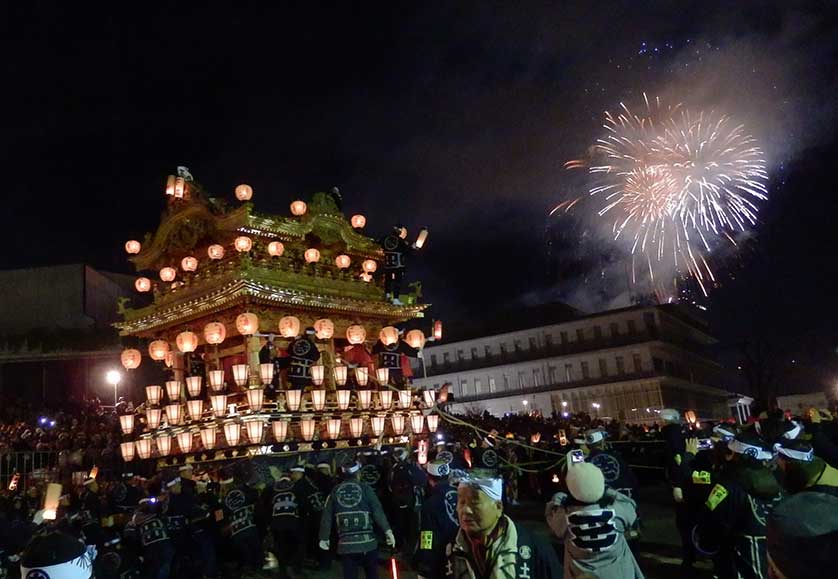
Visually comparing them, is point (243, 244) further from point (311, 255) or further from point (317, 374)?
point (317, 374)

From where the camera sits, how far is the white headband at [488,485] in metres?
3.83

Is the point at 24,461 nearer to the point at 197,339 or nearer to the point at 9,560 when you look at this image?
the point at 197,339

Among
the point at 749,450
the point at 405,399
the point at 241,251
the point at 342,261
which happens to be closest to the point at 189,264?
the point at 241,251

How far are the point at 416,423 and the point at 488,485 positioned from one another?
15.4 metres

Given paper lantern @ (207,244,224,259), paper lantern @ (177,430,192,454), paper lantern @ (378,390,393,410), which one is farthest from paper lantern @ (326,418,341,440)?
paper lantern @ (207,244,224,259)

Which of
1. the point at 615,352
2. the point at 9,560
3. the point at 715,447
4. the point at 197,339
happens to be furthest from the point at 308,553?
the point at 615,352

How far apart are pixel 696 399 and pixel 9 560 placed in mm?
49768

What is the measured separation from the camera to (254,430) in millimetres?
14922

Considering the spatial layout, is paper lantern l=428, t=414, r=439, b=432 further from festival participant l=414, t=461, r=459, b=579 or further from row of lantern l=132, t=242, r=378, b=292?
festival participant l=414, t=461, r=459, b=579

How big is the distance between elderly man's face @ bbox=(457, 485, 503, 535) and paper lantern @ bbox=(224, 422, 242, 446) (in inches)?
→ 480

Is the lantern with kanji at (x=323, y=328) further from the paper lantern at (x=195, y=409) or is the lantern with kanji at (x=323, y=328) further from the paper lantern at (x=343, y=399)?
the paper lantern at (x=195, y=409)

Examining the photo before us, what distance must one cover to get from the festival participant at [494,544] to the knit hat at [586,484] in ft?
1.25

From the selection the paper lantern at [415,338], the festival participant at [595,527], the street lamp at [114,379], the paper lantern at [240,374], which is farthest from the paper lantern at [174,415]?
the festival participant at [595,527]

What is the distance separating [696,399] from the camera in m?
48.8
